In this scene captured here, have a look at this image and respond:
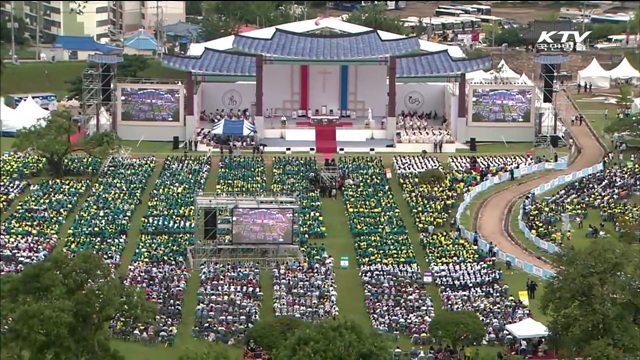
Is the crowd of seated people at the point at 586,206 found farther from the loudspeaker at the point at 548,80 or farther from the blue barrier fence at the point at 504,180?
the loudspeaker at the point at 548,80

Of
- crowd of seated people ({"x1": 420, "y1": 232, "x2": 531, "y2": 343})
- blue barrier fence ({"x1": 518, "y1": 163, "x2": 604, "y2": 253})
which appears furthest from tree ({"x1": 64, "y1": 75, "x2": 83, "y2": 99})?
crowd of seated people ({"x1": 420, "y1": 232, "x2": 531, "y2": 343})

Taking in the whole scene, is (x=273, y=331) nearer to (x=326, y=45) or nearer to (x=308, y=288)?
(x=308, y=288)

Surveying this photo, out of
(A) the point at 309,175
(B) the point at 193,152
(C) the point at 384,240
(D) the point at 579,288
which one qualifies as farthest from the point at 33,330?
(B) the point at 193,152

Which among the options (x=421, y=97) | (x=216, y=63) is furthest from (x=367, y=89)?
(x=216, y=63)

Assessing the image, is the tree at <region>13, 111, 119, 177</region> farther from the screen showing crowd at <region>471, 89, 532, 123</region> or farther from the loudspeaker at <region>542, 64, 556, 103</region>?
the loudspeaker at <region>542, 64, 556, 103</region>

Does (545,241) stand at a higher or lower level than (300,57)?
A: lower

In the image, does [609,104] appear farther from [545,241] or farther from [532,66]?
[545,241]
